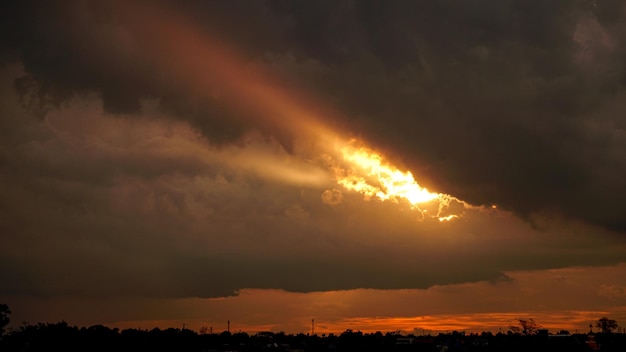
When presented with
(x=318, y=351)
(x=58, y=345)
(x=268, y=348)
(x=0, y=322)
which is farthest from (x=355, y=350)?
(x=0, y=322)

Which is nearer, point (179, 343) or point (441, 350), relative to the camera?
point (441, 350)

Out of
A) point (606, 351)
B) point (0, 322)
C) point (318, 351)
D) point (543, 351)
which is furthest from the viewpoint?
point (318, 351)

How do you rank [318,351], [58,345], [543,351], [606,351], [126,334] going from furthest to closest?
[126,334] < [318,351] < [58,345] < [606,351] < [543,351]

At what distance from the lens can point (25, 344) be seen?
128 m

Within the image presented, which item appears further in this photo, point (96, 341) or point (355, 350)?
point (355, 350)

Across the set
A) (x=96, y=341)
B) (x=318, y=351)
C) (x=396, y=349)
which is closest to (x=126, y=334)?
(x=96, y=341)

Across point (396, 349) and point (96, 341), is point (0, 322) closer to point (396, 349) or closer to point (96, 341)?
point (96, 341)

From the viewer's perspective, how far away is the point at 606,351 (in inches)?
4646

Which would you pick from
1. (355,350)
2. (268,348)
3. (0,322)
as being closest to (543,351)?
(355,350)

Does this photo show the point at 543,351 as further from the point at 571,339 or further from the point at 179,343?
the point at 179,343

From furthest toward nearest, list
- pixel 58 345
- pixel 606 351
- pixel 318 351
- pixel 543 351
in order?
pixel 318 351 → pixel 58 345 → pixel 606 351 → pixel 543 351

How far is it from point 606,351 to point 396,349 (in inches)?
1613

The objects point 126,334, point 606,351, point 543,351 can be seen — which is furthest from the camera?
point 126,334

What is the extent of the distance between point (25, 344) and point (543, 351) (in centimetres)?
9475
